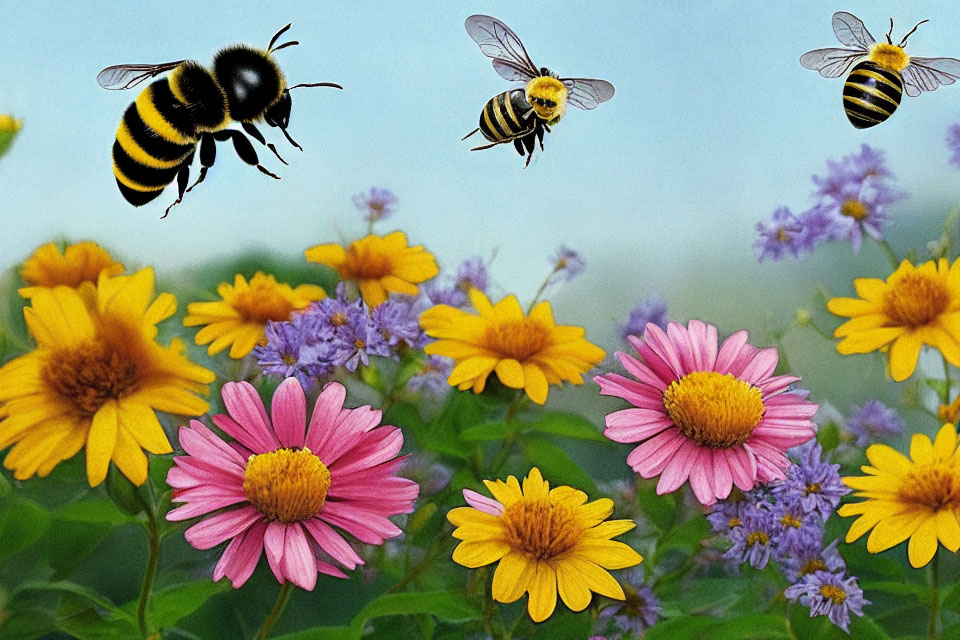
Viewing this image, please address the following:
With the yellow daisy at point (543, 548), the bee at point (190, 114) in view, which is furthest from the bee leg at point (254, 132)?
the yellow daisy at point (543, 548)

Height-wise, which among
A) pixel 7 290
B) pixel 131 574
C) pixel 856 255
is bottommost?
pixel 131 574

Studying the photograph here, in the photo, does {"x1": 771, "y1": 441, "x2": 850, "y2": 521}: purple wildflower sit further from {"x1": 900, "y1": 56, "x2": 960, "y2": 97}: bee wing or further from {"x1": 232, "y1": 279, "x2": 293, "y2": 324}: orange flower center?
{"x1": 900, "y1": 56, "x2": 960, "y2": 97}: bee wing

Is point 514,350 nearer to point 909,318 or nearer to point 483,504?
point 483,504

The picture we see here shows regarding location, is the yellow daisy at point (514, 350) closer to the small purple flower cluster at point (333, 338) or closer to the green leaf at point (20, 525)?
the small purple flower cluster at point (333, 338)

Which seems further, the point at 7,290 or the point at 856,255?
the point at 856,255

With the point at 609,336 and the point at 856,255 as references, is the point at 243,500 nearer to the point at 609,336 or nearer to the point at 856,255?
the point at 609,336

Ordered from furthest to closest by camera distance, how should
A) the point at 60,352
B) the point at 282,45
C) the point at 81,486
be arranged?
the point at 282,45 < the point at 81,486 < the point at 60,352

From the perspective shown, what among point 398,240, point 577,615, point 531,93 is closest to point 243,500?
point 577,615

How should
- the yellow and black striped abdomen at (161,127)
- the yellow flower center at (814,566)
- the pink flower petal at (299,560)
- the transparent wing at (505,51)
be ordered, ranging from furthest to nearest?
the transparent wing at (505,51) < the yellow and black striped abdomen at (161,127) < the yellow flower center at (814,566) < the pink flower petal at (299,560)
